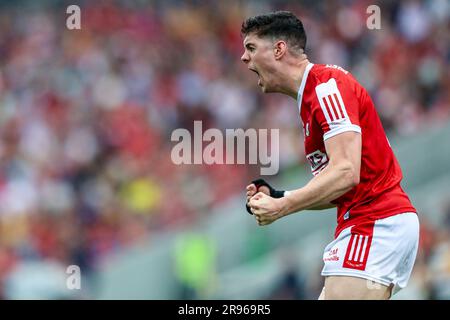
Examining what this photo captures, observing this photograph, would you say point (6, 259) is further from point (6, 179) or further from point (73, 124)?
point (73, 124)

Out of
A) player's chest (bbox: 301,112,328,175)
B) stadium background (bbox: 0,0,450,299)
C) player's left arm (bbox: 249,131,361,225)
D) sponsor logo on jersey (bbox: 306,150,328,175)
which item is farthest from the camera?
stadium background (bbox: 0,0,450,299)

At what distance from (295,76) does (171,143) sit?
10.2m

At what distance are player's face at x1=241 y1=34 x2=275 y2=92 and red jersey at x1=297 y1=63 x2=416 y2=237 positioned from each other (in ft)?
0.64

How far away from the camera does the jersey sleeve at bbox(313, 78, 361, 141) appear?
529 cm

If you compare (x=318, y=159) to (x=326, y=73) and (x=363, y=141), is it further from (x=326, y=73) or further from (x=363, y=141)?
(x=326, y=73)

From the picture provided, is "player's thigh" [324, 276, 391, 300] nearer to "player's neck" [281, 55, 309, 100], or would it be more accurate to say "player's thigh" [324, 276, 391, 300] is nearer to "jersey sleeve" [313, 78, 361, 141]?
"jersey sleeve" [313, 78, 361, 141]

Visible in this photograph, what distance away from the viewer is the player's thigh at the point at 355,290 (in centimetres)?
536

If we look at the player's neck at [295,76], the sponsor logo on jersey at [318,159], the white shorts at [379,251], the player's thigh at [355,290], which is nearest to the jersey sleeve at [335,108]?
the player's neck at [295,76]

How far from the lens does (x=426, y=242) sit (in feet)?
33.7

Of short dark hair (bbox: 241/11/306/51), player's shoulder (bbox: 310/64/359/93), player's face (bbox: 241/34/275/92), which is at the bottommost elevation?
player's shoulder (bbox: 310/64/359/93)

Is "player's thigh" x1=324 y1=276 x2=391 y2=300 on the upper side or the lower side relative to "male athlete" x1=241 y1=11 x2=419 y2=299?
lower

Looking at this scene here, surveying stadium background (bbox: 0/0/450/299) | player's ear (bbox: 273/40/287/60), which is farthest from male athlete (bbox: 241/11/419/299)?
stadium background (bbox: 0/0/450/299)

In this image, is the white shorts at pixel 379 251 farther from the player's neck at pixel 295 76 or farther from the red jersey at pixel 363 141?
the player's neck at pixel 295 76
